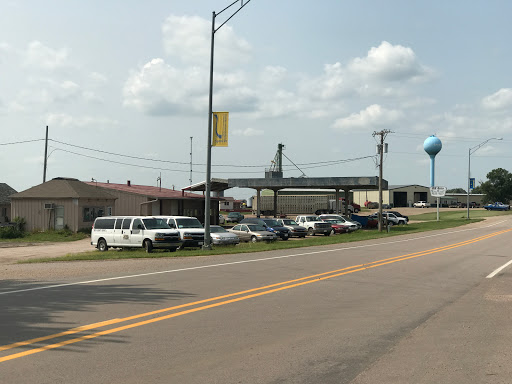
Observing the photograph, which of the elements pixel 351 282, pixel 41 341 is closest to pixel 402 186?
pixel 351 282

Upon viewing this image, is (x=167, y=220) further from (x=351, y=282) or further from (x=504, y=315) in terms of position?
(x=504, y=315)

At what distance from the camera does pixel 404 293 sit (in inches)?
468

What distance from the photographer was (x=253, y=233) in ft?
107

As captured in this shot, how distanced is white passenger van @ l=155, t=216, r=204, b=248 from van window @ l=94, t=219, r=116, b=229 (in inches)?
104

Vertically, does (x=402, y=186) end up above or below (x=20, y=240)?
above

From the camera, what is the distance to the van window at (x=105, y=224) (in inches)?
1032

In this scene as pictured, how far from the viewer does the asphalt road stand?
593 cm

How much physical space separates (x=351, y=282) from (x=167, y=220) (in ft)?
50.9

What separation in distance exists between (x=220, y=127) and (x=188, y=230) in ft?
18.5

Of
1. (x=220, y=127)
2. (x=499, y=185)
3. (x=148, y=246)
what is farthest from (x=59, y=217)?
(x=499, y=185)

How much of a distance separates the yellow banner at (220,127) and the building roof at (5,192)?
3656cm

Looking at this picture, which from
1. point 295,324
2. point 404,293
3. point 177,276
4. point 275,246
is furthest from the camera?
point 275,246

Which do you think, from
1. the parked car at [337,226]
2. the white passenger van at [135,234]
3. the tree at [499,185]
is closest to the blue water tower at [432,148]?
the tree at [499,185]

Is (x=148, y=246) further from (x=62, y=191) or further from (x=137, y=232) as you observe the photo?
(x=62, y=191)
